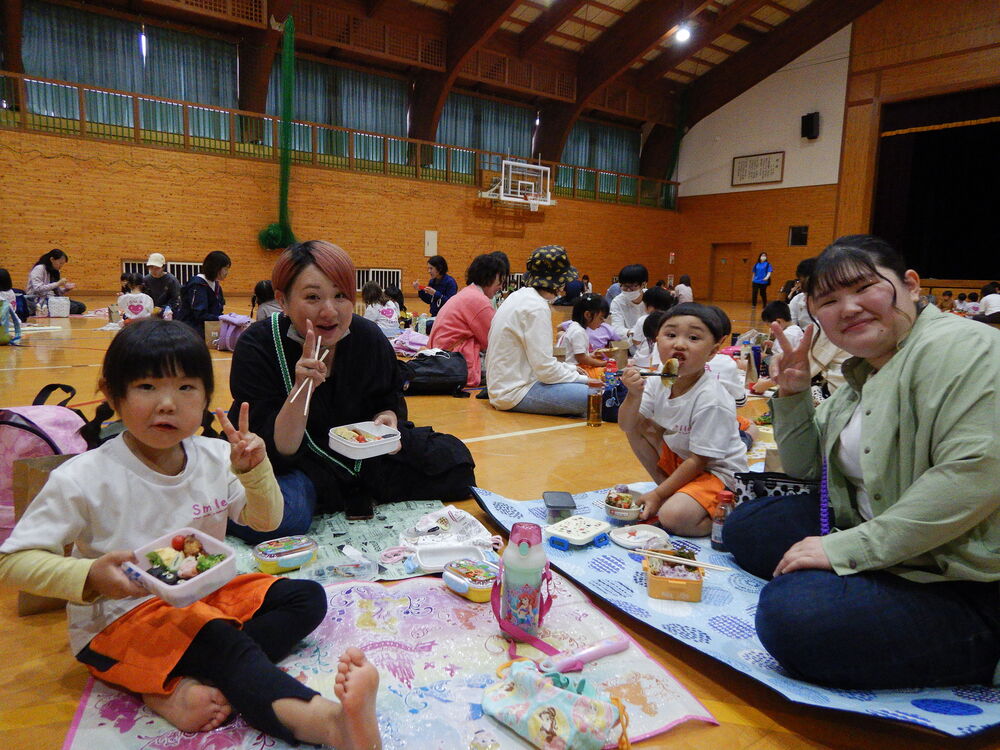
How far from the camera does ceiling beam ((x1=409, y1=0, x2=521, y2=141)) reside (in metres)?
14.3

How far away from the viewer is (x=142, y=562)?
1.36 metres

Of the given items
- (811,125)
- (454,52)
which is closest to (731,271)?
(811,125)

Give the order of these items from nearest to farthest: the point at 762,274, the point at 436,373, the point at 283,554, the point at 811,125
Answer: the point at 283,554, the point at 436,373, the point at 811,125, the point at 762,274

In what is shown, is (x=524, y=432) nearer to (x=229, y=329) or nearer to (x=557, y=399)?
(x=557, y=399)

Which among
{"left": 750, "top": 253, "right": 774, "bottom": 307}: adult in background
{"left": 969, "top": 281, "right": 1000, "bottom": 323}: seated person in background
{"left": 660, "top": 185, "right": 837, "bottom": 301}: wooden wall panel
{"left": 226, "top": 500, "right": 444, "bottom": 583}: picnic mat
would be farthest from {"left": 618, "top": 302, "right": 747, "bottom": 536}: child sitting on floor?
{"left": 750, "top": 253, "right": 774, "bottom": 307}: adult in background

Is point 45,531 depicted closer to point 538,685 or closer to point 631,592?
point 538,685

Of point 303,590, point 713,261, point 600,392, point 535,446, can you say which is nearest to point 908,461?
point 303,590

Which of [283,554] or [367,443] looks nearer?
[283,554]

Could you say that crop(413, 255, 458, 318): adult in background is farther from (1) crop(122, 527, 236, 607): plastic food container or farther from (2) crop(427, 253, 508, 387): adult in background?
(1) crop(122, 527, 236, 607): plastic food container

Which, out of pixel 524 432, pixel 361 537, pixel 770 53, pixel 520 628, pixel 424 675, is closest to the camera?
pixel 424 675

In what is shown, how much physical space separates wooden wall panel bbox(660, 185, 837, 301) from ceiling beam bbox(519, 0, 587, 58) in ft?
26.9

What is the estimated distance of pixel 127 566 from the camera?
4.28 ft

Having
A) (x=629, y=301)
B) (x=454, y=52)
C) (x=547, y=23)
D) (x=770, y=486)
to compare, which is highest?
(x=547, y=23)

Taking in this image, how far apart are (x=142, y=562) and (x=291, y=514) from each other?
1.03 metres
